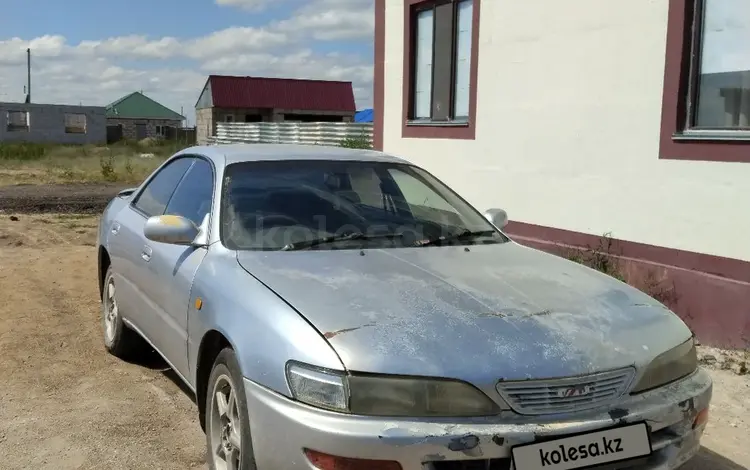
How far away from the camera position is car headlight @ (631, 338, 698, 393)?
271 cm

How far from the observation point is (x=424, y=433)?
2346 mm

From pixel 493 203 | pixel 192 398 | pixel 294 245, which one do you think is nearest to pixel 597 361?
pixel 294 245

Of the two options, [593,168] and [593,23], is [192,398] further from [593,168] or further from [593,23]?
[593,23]

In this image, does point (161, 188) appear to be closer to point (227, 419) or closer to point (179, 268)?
point (179, 268)

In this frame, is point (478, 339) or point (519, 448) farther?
point (478, 339)

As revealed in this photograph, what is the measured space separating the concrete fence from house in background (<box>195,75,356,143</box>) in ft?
59.6

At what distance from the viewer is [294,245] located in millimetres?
3529

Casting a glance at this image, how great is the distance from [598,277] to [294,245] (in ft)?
4.79

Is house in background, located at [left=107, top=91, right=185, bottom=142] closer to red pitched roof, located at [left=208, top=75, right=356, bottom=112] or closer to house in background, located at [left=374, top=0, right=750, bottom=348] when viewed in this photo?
red pitched roof, located at [left=208, top=75, right=356, bottom=112]

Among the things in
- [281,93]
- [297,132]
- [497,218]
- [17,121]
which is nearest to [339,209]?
[497,218]

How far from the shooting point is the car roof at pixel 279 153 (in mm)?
4137

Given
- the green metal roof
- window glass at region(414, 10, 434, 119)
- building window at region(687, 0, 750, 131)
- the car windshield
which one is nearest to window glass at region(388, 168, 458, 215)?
the car windshield

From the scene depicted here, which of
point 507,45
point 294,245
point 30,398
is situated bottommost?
point 30,398

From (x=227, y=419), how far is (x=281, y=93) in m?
47.1
